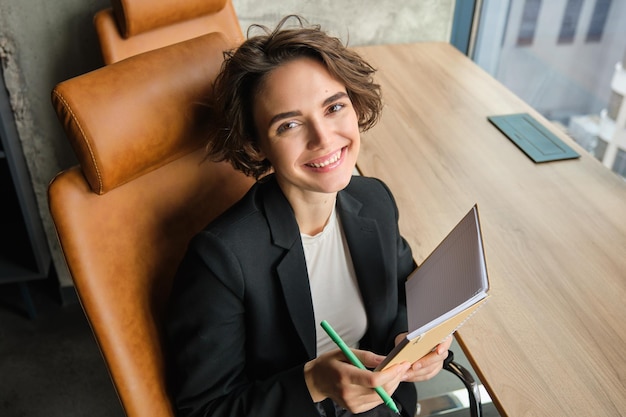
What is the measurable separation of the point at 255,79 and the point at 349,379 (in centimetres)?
55

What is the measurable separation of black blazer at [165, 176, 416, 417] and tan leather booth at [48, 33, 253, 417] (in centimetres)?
8

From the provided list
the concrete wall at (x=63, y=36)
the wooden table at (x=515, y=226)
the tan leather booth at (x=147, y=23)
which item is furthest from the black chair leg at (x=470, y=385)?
the concrete wall at (x=63, y=36)

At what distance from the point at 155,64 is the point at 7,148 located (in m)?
0.95

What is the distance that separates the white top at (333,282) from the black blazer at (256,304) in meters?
0.02

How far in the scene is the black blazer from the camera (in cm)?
107

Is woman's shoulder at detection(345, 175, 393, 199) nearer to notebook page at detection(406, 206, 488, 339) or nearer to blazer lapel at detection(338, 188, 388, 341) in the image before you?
blazer lapel at detection(338, 188, 388, 341)

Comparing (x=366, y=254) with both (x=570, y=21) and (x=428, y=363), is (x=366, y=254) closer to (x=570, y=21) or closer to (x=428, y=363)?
(x=428, y=363)

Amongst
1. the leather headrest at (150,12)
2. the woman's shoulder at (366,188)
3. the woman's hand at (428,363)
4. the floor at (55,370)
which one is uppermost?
the leather headrest at (150,12)

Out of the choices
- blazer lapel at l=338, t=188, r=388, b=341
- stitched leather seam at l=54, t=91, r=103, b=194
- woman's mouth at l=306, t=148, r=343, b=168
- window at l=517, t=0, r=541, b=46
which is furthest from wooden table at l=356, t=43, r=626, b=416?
stitched leather seam at l=54, t=91, r=103, b=194

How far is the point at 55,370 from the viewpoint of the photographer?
2154 millimetres

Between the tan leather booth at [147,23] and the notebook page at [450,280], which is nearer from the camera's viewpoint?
the notebook page at [450,280]

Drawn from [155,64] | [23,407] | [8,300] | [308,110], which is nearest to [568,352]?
[308,110]

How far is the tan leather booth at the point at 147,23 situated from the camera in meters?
1.52

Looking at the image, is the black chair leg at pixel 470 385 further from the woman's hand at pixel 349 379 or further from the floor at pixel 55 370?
the floor at pixel 55 370
